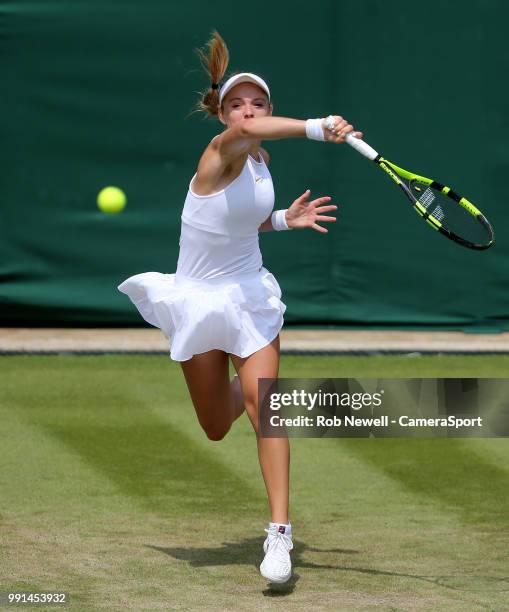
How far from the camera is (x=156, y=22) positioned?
10516 mm

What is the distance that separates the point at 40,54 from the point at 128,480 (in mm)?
4591

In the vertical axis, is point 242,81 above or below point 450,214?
above

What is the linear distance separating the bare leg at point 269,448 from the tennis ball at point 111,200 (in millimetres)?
4773

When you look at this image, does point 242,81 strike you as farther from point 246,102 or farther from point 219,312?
point 219,312

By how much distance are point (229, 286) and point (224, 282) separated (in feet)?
0.10

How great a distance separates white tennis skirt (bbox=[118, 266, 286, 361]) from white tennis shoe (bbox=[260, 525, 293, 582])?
652 mm

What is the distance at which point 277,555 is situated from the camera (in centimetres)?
521

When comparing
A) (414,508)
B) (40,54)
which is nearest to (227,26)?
(40,54)

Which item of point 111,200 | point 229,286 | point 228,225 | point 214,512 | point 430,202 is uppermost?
point 111,200

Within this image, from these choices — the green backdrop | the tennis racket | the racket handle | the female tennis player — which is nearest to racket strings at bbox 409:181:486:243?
the tennis racket

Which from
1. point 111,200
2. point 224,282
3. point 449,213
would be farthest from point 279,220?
point 111,200

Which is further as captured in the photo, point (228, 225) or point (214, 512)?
point (214, 512)

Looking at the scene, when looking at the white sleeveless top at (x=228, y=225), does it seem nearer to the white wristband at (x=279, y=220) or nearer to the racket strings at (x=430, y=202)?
the white wristband at (x=279, y=220)

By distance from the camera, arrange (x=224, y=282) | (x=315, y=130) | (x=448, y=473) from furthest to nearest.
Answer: (x=448, y=473)
(x=224, y=282)
(x=315, y=130)
